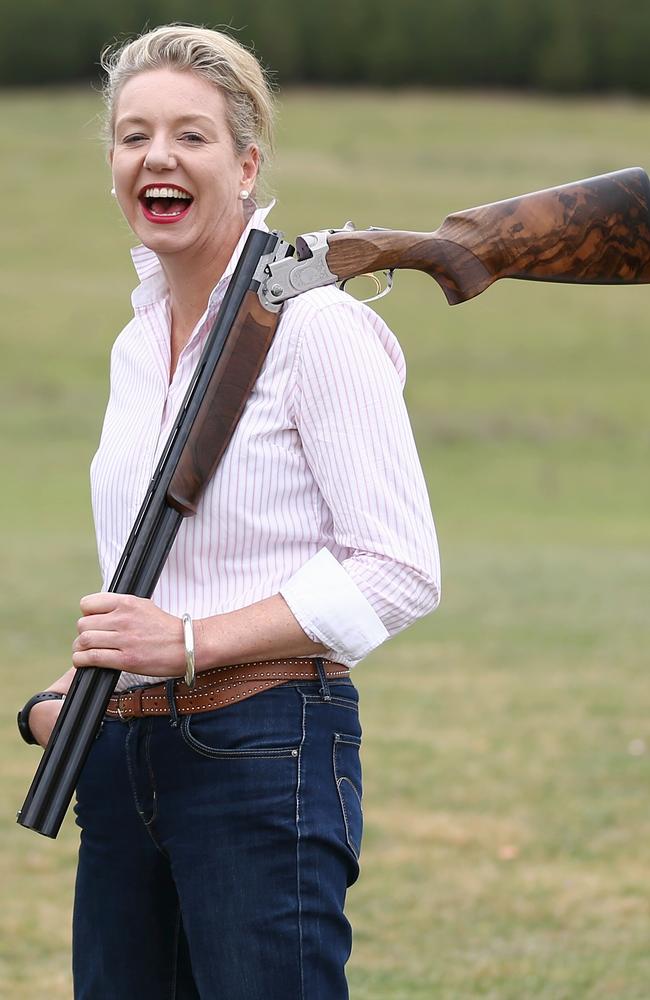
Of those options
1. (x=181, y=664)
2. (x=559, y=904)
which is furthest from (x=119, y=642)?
(x=559, y=904)

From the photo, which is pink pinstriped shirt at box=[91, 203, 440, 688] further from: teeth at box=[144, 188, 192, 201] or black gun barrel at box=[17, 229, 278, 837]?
teeth at box=[144, 188, 192, 201]

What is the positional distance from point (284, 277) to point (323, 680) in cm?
64

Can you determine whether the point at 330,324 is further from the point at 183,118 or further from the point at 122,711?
the point at 122,711

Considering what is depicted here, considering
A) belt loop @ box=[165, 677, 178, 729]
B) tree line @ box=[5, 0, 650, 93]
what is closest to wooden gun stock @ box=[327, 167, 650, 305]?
belt loop @ box=[165, 677, 178, 729]

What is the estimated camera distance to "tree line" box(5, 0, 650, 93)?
2509 inches

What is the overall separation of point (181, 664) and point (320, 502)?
0.33 meters

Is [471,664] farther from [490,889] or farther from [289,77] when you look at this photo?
[289,77]

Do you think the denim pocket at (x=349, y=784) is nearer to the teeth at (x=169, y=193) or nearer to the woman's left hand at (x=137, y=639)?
the woman's left hand at (x=137, y=639)

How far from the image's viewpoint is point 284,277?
253 centimetres

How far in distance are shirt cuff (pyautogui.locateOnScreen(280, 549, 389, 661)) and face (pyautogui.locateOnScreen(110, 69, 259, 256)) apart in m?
0.58

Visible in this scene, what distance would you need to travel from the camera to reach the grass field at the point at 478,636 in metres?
5.21

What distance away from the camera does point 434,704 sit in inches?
343

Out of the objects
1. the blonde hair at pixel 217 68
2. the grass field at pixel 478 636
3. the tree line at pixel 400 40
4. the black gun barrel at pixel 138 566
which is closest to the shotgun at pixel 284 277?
the black gun barrel at pixel 138 566

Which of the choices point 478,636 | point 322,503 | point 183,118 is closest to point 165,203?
point 183,118
